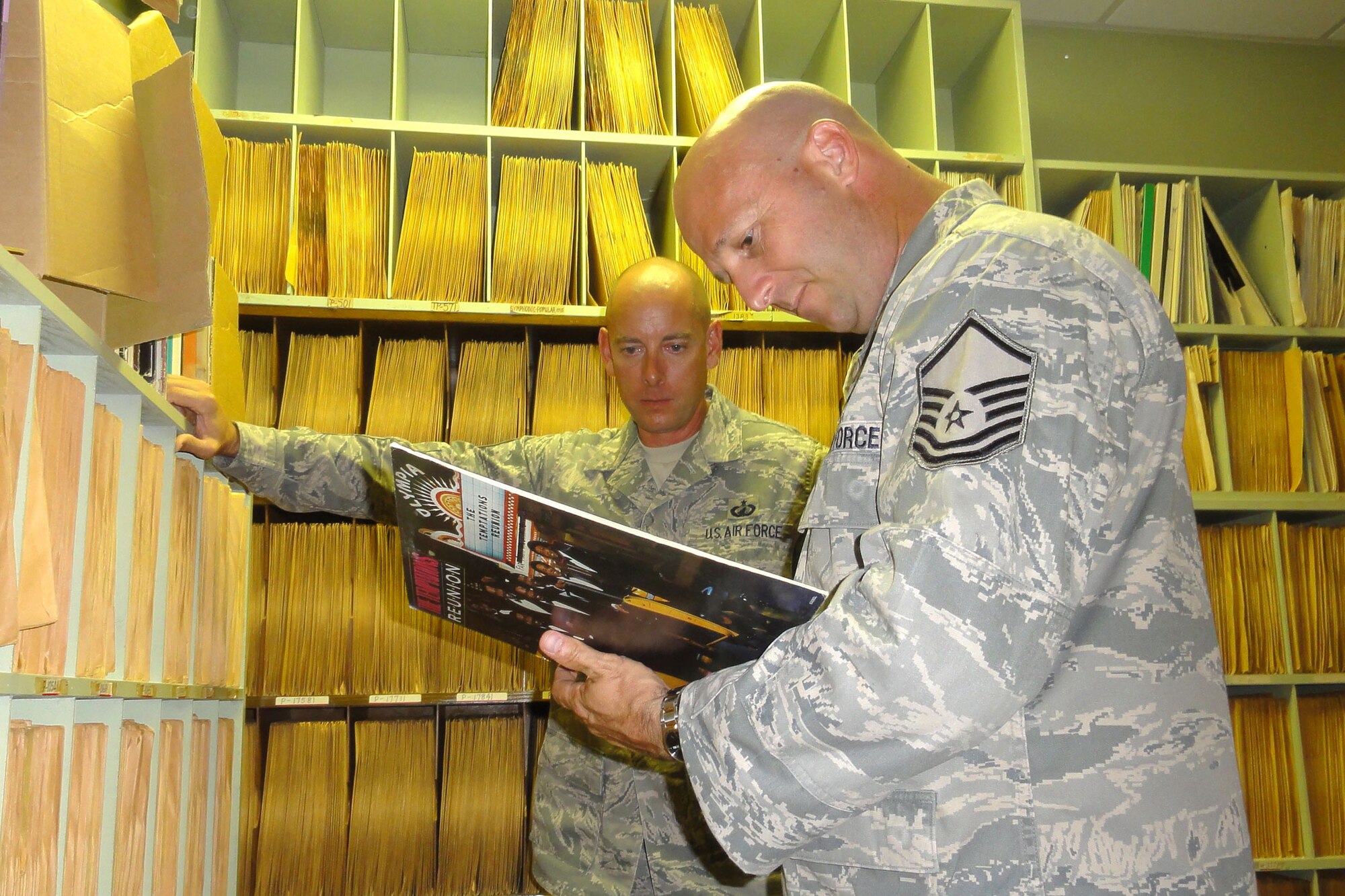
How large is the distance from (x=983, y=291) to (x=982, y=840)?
0.50m

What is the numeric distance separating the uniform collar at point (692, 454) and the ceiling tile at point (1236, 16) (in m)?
2.14

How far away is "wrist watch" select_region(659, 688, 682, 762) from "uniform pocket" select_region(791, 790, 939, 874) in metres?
0.17

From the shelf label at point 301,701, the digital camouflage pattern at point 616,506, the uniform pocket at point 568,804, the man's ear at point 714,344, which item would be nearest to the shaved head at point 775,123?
the digital camouflage pattern at point 616,506

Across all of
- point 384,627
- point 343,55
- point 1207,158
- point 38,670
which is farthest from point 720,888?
point 1207,158

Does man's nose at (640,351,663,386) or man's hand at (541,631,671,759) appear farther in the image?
man's nose at (640,351,663,386)

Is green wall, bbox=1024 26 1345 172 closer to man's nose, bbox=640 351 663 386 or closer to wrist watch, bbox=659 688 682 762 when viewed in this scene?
man's nose, bbox=640 351 663 386

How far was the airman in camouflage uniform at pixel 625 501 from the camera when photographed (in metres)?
2.09

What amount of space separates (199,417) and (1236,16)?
3.50m

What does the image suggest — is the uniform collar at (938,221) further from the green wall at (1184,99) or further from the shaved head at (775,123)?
the green wall at (1184,99)

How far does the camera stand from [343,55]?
3.16m

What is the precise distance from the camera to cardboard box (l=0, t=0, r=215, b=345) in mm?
1012

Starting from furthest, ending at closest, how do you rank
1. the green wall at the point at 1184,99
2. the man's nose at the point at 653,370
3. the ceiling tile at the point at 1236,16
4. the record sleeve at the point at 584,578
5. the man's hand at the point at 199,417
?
the green wall at the point at 1184,99 < the ceiling tile at the point at 1236,16 < the man's nose at the point at 653,370 < the man's hand at the point at 199,417 < the record sleeve at the point at 584,578

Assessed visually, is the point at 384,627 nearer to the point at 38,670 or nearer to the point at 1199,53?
the point at 38,670

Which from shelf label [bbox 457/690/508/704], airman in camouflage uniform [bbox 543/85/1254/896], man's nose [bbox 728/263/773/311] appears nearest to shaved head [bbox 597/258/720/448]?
shelf label [bbox 457/690/508/704]
